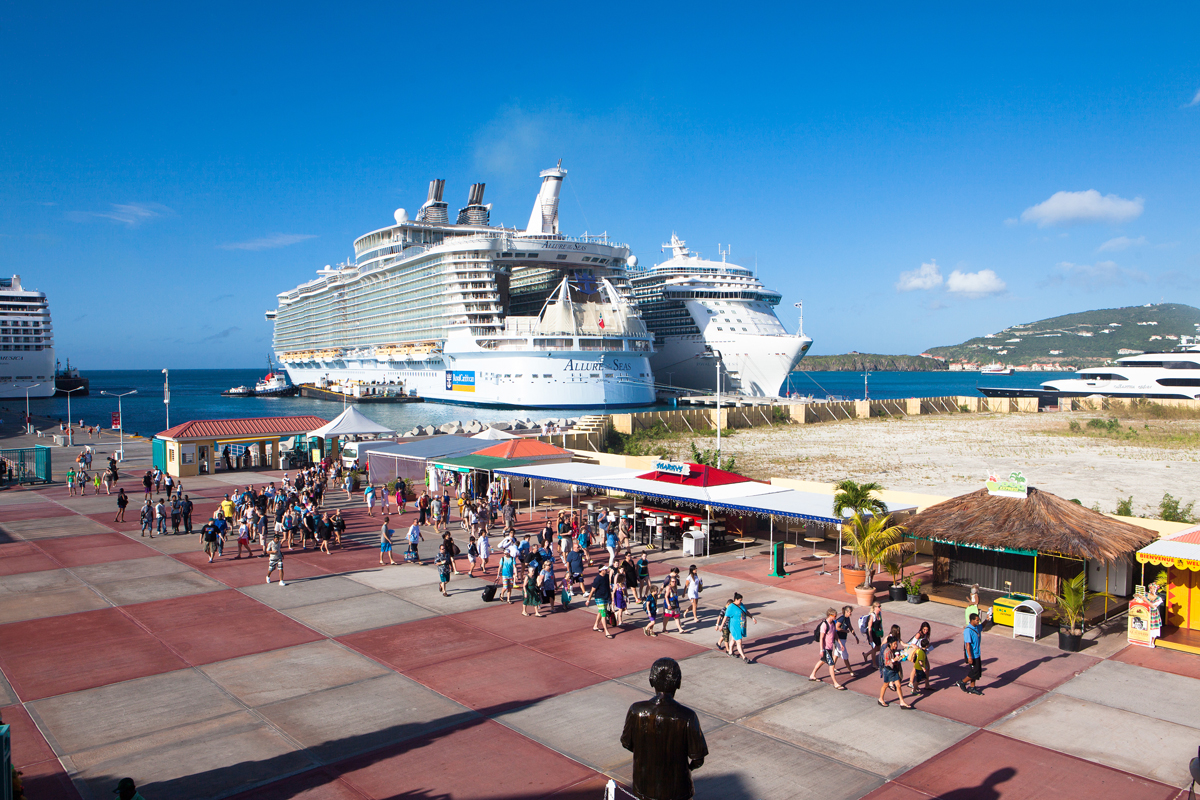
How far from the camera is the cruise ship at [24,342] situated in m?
123

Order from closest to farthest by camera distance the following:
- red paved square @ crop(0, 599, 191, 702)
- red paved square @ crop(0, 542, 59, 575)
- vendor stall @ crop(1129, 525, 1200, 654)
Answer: red paved square @ crop(0, 599, 191, 702)
vendor stall @ crop(1129, 525, 1200, 654)
red paved square @ crop(0, 542, 59, 575)

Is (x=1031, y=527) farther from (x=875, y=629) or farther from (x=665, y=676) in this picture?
(x=665, y=676)

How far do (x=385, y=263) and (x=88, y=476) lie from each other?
70.6 meters

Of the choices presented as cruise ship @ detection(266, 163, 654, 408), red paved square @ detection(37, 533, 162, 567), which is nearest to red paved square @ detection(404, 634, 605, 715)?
red paved square @ detection(37, 533, 162, 567)

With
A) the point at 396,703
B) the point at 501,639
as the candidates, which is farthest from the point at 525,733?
the point at 501,639

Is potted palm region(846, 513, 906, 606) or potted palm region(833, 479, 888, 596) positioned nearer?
potted palm region(846, 513, 906, 606)

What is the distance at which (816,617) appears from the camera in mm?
12961

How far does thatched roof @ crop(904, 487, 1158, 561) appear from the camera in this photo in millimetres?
12117

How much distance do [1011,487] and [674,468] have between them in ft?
23.6

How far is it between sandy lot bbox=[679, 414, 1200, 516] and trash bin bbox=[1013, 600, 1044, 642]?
12748 mm

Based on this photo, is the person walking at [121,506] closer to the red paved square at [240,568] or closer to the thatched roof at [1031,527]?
the red paved square at [240,568]

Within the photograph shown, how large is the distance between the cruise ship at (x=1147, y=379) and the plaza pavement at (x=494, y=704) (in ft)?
263

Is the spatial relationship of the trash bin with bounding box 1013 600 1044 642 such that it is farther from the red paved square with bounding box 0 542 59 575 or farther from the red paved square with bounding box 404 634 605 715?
the red paved square with bounding box 0 542 59 575

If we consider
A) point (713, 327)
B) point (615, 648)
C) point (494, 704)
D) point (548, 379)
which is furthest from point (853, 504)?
point (713, 327)
